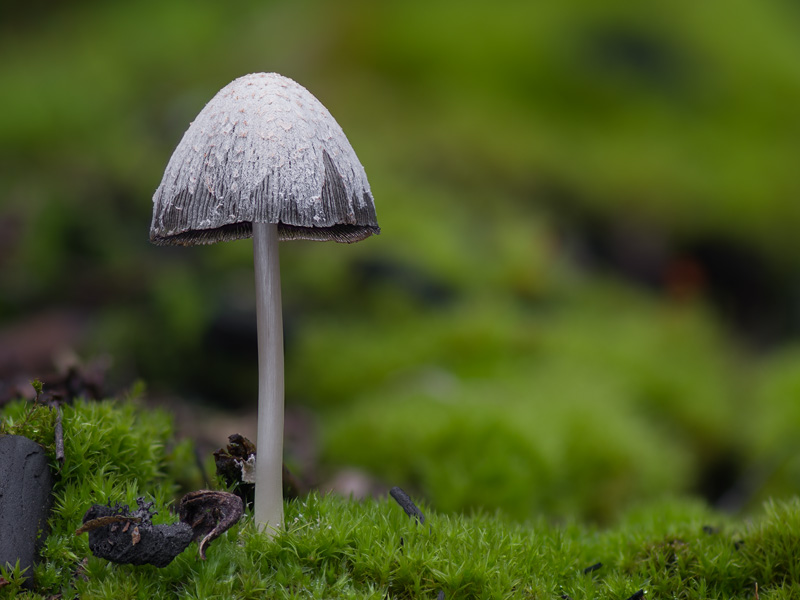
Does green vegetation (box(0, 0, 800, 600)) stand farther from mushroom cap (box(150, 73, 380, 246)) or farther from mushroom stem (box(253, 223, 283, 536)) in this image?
mushroom cap (box(150, 73, 380, 246))

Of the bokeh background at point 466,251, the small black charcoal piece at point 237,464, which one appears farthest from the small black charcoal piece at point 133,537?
the bokeh background at point 466,251

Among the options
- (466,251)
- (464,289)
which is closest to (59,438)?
(464,289)

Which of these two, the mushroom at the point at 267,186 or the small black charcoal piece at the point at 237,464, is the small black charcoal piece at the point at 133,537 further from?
the small black charcoal piece at the point at 237,464

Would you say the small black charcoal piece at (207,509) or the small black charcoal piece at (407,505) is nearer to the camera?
the small black charcoal piece at (207,509)

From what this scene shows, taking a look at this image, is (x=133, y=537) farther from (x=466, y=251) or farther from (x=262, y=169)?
(x=466, y=251)

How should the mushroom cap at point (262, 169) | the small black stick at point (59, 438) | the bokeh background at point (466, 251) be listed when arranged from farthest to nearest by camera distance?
1. the bokeh background at point (466, 251)
2. the small black stick at point (59, 438)
3. the mushroom cap at point (262, 169)

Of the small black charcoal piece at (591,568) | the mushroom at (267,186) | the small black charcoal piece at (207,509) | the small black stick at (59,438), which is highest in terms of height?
the mushroom at (267,186)
